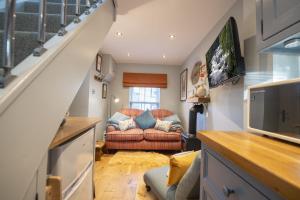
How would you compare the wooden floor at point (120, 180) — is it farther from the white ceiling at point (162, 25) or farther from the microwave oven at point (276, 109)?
the white ceiling at point (162, 25)

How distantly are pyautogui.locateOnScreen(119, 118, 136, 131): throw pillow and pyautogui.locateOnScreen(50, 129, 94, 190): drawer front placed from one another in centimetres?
320

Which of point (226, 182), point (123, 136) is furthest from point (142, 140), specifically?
point (226, 182)

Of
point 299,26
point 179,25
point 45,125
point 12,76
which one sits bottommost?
point 45,125

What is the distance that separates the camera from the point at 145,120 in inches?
199

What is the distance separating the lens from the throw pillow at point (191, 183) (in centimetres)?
130

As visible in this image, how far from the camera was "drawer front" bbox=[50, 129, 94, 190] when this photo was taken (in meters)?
0.88

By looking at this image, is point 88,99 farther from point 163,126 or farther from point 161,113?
point 161,113

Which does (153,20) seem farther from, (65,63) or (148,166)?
(148,166)

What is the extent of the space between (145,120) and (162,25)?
2.75m

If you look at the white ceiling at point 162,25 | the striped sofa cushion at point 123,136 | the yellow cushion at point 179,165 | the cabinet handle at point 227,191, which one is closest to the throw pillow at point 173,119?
the striped sofa cushion at point 123,136

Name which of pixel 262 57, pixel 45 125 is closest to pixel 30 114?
pixel 45 125

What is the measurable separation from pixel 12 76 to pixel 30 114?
14cm

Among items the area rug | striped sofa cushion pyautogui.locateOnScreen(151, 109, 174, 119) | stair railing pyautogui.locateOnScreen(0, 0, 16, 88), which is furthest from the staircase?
striped sofa cushion pyautogui.locateOnScreen(151, 109, 174, 119)

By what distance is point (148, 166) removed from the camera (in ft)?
11.3
